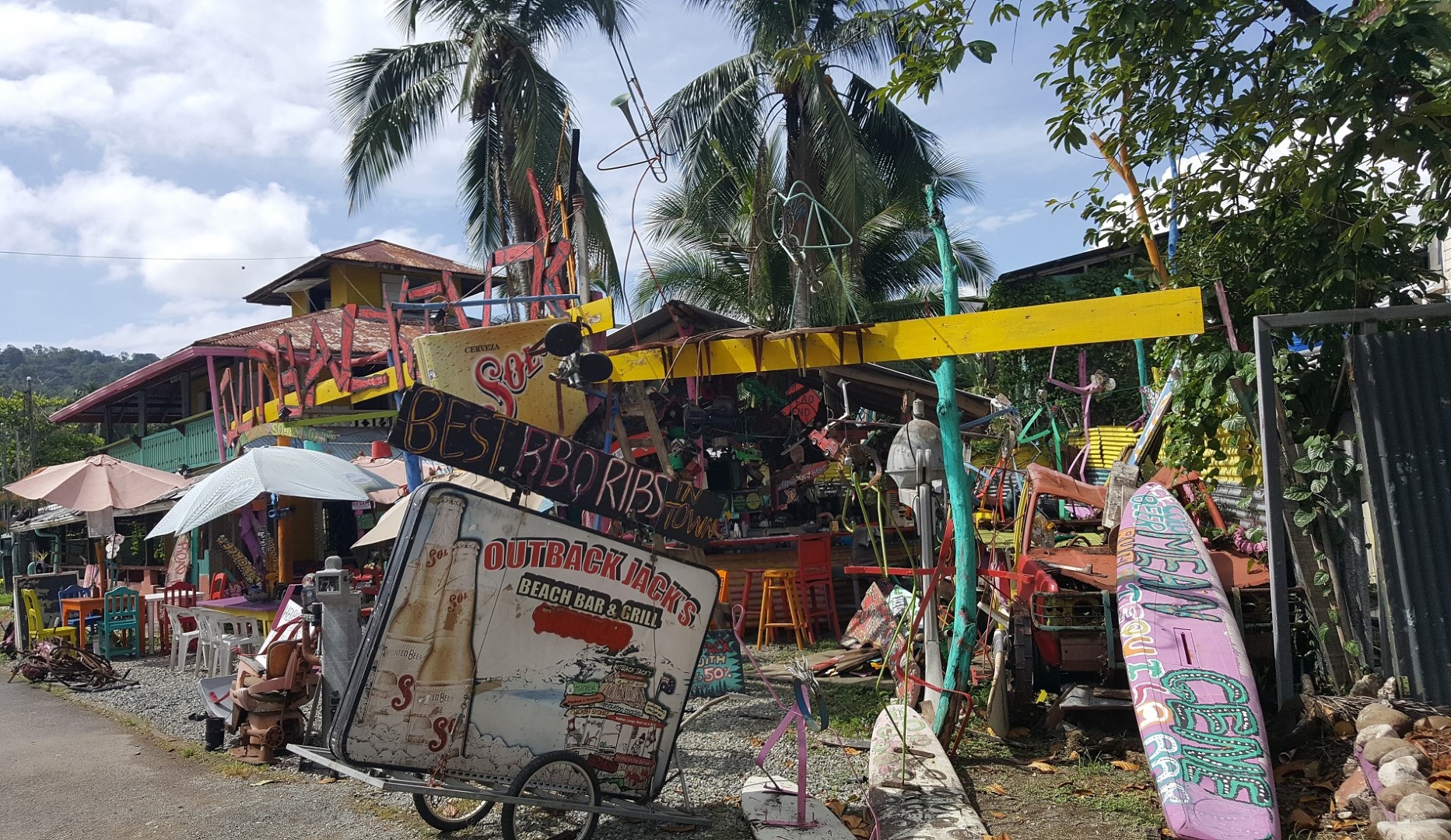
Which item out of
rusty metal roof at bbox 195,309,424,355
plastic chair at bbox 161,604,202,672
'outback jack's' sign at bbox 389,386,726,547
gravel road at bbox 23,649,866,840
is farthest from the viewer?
rusty metal roof at bbox 195,309,424,355

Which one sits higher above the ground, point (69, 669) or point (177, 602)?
point (177, 602)

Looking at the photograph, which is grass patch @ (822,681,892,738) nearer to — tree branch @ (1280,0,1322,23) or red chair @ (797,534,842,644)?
red chair @ (797,534,842,644)

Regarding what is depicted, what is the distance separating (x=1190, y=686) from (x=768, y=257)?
55.6 ft

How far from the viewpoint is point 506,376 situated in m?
8.47

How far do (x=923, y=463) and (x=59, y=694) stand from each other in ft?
32.2

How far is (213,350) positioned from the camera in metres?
18.5

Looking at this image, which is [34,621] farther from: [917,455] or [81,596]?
[917,455]

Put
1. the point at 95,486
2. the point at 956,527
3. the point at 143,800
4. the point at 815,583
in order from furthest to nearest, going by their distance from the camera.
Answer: the point at 95,486 < the point at 815,583 < the point at 956,527 < the point at 143,800

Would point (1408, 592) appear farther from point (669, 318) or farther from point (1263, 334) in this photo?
point (669, 318)

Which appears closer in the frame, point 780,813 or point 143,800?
point 780,813

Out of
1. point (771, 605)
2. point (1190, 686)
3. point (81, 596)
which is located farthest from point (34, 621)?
point (1190, 686)

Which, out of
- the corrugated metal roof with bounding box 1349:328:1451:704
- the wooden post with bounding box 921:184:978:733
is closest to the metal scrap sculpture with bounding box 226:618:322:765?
the wooden post with bounding box 921:184:978:733

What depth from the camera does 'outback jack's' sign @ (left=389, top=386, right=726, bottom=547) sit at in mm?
5375

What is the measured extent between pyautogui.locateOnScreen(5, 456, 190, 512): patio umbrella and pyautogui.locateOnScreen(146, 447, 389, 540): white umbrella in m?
3.79
